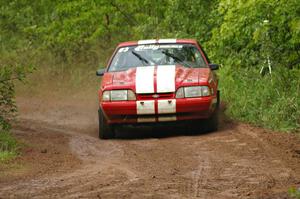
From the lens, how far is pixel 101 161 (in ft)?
29.6

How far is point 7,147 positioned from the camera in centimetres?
999

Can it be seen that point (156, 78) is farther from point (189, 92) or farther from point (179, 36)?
point (179, 36)

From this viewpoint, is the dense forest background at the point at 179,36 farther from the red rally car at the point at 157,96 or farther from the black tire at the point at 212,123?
the red rally car at the point at 157,96

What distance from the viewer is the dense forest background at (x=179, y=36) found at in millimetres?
12227

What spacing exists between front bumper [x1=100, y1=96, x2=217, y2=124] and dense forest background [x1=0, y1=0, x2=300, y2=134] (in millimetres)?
1261

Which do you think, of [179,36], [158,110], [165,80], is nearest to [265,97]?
[165,80]

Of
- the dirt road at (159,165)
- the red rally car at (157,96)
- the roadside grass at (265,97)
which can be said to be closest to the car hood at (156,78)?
the red rally car at (157,96)

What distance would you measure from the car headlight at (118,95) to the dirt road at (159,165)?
2.16ft

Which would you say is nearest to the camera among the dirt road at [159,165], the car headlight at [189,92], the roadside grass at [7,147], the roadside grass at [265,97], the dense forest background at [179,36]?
the dirt road at [159,165]

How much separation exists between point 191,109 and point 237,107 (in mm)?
2314

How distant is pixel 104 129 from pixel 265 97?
311 centimetres

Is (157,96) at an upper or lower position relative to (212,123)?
upper

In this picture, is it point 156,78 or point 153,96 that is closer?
point 153,96

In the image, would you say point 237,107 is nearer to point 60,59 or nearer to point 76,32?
point 76,32
